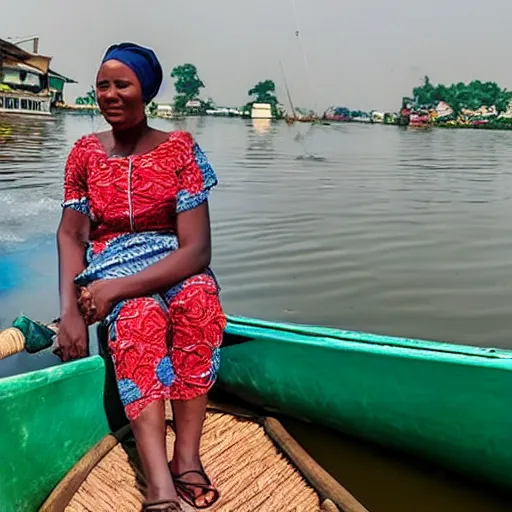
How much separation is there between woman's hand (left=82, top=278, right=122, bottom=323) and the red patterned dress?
0.10 feet

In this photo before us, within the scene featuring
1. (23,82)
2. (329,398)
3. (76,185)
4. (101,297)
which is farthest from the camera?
(23,82)

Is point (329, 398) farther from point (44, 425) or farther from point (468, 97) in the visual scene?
point (468, 97)

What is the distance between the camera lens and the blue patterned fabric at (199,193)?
91.7 inches

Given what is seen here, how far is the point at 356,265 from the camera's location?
244 inches

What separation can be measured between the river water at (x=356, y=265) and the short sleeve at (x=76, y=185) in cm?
89

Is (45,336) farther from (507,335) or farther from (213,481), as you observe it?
(507,335)

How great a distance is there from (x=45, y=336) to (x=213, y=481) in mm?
754

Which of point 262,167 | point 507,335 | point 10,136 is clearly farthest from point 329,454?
point 10,136

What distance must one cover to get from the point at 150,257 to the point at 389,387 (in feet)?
3.11

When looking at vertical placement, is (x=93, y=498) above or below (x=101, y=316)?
below

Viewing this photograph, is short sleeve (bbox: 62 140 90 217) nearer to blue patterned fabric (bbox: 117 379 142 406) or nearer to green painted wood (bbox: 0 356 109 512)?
green painted wood (bbox: 0 356 109 512)

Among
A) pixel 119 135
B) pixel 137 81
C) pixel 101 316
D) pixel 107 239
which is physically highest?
pixel 137 81

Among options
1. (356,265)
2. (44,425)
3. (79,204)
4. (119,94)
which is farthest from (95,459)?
(356,265)

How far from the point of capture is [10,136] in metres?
22.1
